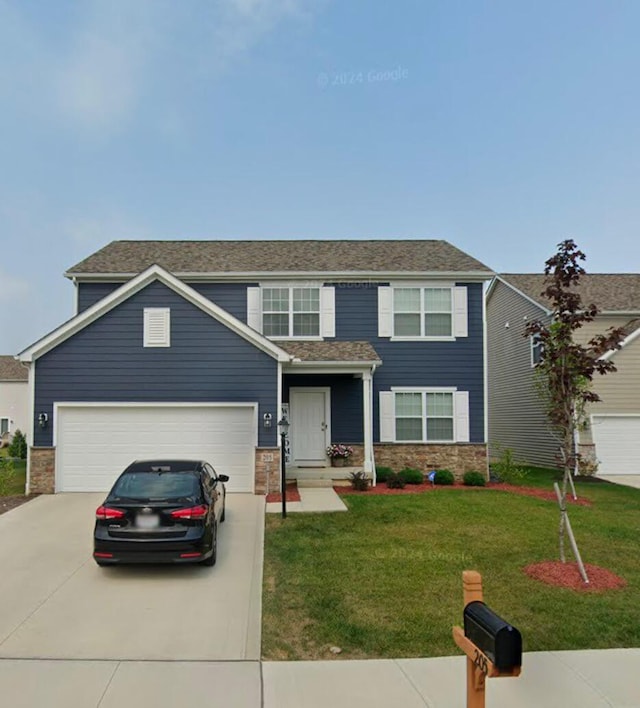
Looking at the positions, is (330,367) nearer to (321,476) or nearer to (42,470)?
(321,476)

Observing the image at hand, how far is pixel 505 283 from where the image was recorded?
22703 mm

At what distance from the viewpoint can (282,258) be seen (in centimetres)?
1773

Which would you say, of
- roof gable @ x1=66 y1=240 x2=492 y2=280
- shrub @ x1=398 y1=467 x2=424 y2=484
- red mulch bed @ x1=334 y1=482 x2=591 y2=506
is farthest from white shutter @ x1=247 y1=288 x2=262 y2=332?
shrub @ x1=398 y1=467 x2=424 y2=484

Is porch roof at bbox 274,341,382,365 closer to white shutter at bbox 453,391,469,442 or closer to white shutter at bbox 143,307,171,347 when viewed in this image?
white shutter at bbox 453,391,469,442

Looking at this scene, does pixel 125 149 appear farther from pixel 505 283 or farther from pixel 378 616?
pixel 378 616

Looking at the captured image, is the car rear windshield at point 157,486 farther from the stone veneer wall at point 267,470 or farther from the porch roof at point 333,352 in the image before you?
the porch roof at point 333,352

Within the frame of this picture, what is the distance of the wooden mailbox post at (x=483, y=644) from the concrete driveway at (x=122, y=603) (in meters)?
2.43

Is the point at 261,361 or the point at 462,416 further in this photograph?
the point at 462,416

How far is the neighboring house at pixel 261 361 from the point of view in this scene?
1372cm

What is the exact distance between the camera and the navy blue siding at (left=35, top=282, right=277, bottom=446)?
13.8m

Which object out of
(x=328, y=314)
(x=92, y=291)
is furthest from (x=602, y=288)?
(x=92, y=291)

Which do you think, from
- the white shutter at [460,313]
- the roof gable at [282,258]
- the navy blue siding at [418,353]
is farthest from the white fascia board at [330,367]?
the white shutter at [460,313]

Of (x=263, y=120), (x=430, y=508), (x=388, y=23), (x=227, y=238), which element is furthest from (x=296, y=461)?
(x=388, y=23)

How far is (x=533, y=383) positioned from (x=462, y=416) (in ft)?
8.32
